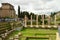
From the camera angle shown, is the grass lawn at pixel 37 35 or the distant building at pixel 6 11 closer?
the grass lawn at pixel 37 35

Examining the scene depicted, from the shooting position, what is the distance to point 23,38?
10.4m

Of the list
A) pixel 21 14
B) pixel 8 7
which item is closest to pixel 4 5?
pixel 8 7

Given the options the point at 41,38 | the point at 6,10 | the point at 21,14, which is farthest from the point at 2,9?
the point at 41,38

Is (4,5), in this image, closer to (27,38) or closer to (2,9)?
(2,9)

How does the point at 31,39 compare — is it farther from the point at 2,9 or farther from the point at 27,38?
the point at 2,9

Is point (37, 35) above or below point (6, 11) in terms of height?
below

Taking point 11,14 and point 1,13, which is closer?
point 1,13

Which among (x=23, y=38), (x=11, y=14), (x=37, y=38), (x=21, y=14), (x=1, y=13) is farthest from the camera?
(x=11, y=14)

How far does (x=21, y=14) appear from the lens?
52.9 m

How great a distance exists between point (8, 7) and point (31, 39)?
2056 inches

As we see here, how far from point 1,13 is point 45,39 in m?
47.8

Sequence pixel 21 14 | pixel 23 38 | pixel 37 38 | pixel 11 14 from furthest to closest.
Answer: pixel 11 14 < pixel 21 14 < pixel 37 38 < pixel 23 38

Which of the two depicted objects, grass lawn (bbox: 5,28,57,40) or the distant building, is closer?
grass lawn (bbox: 5,28,57,40)

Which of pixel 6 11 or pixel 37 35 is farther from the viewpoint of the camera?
pixel 6 11
